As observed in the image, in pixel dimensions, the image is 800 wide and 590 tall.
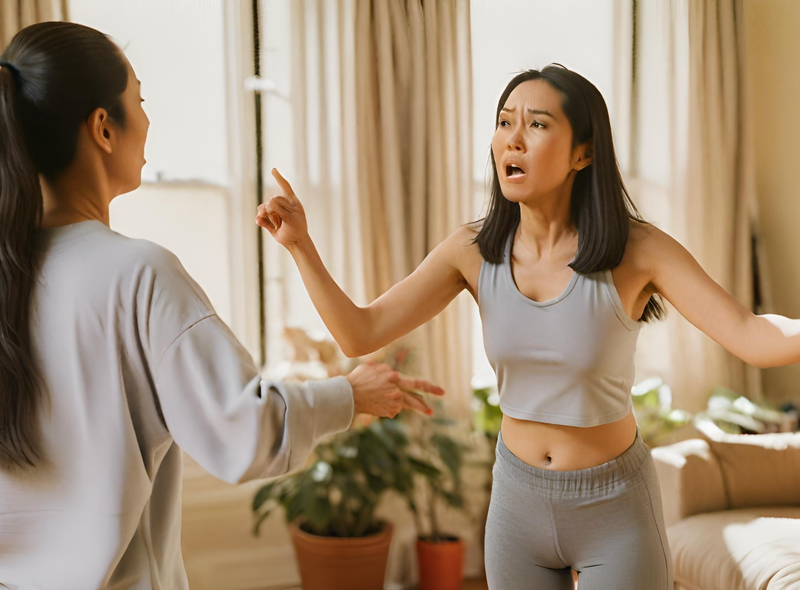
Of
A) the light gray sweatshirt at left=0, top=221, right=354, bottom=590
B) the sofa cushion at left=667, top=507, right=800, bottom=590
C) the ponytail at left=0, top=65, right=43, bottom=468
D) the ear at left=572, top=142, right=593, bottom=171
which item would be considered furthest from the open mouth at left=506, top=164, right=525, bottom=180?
the sofa cushion at left=667, top=507, right=800, bottom=590

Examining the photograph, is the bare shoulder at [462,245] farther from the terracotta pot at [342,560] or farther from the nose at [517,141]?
the terracotta pot at [342,560]

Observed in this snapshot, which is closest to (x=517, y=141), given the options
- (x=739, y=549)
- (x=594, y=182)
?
(x=594, y=182)

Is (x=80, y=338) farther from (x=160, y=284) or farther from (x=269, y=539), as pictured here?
(x=269, y=539)

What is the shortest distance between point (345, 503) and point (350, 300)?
5.63 ft

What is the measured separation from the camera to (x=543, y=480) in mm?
1369

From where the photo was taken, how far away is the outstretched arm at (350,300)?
4.68ft

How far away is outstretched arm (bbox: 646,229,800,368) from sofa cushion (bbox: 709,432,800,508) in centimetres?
177

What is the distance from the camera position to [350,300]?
1476 mm

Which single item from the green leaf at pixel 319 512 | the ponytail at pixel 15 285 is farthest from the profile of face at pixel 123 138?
the green leaf at pixel 319 512

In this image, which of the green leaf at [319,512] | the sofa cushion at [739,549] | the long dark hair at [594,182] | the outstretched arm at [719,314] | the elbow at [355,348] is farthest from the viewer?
the green leaf at [319,512]

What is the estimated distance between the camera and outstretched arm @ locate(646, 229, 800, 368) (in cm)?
124

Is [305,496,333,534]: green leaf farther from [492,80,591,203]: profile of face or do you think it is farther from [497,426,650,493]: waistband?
[492,80,591,203]: profile of face

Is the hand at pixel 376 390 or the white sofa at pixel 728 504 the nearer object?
the hand at pixel 376 390

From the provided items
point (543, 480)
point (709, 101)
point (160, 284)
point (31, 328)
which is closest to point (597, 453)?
point (543, 480)
